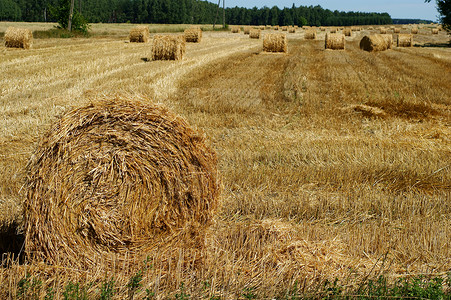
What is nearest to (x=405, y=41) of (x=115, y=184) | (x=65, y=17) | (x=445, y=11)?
(x=445, y=11)

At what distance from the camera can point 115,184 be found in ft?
12.9

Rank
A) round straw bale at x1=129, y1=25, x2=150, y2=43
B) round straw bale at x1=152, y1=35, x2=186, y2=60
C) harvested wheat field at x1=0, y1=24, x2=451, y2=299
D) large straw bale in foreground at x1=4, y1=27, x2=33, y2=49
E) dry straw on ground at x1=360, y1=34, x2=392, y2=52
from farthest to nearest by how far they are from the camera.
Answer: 1. round straw bale at x1=129, y1=25, x2=150, y2=43
2. dry straw on ground at x1=360, y1=34, x2=392, y2=52
3. large straw bale in foreground at x1=4, y1=27, x2=33, y2=49
4. round straw bale at x1=152, y1=35, x2=186, y2=60
5. harvested wheat field at x1=0, y1=24, x2=451, y2=299

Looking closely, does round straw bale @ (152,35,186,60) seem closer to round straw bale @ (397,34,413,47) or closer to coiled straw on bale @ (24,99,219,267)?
coiled straw on bale @ (24,99,219,267)

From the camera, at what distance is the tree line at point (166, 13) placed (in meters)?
112

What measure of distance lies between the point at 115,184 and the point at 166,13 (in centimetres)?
11467

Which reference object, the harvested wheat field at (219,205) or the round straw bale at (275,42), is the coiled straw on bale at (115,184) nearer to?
the harvested wheat field at (219,205)

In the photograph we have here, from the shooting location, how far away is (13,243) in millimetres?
4086

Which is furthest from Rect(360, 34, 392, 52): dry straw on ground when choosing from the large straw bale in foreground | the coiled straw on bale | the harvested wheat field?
the coiled straw on bale

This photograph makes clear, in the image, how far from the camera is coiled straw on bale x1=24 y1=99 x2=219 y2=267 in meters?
3.69

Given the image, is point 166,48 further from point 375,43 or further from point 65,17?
point 65,17

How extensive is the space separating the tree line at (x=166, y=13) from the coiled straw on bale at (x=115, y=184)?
3909 inches

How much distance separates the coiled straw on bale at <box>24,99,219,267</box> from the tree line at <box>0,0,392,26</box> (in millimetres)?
99282

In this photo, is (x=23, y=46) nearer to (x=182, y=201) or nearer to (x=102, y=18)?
(x=182, y=201)

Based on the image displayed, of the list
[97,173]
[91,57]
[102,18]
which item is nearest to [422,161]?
[97,173]
